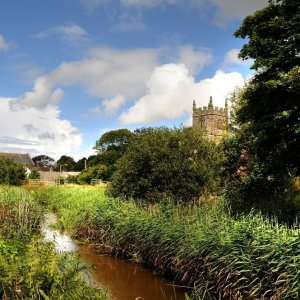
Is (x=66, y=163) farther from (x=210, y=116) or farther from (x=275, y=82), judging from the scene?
(x=275, y=82)

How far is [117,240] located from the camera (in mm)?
16406

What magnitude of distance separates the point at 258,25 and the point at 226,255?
7.81 m

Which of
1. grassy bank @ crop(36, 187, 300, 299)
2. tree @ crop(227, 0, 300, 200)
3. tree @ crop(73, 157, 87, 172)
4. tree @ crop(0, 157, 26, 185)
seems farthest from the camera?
tree @ crop(73, 157, 87, 172)

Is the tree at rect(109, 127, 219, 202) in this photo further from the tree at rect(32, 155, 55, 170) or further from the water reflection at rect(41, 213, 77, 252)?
the tree at rect(32, 155, 55, 170)

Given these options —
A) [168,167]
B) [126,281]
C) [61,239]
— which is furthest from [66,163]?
[126,281]

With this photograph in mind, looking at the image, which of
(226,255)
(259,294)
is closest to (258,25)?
(226,255)

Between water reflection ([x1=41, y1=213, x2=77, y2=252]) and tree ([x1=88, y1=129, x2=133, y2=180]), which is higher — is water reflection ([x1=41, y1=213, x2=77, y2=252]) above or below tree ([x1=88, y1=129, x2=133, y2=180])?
below

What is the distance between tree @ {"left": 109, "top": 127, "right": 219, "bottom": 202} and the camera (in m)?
20.1

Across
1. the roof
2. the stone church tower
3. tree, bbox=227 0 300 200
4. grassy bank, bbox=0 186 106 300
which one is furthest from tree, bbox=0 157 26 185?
the roof

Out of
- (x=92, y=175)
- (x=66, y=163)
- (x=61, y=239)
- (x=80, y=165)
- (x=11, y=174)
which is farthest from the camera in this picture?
(x=66, y=163)

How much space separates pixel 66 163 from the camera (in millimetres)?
124750

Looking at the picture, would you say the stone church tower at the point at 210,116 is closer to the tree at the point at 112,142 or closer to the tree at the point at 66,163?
the tree at the point at 112,142

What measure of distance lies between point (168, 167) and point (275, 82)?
8.74 metres

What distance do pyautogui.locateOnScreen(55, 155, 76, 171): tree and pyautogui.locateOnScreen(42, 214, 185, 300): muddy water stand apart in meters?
104
